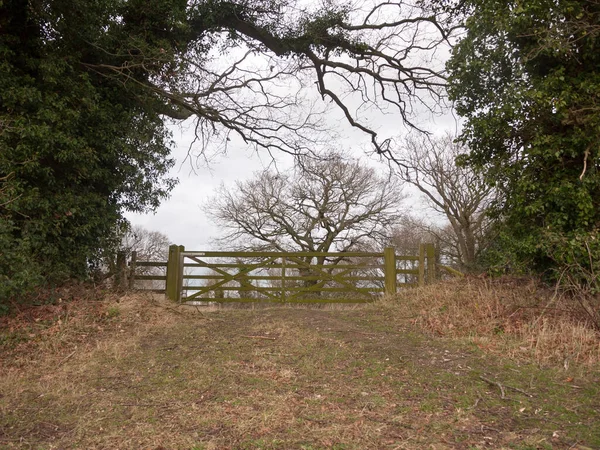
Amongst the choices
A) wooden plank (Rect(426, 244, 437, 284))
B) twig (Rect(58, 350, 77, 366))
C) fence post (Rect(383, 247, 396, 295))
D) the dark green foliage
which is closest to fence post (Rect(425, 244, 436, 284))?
wooden plank (Rect(426, 244, 437, 284))

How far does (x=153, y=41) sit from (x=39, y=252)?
16.8ft

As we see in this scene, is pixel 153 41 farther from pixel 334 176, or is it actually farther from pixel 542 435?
pixel 334 176

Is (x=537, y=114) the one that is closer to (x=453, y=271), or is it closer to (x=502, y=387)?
(x=453, y=271)

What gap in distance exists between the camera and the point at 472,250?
69.3 feet

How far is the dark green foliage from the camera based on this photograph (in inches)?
336

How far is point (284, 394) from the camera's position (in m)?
5.04

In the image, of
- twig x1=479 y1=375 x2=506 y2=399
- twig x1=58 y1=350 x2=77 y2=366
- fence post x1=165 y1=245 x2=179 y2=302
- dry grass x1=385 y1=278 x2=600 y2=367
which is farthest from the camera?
fence post x1=165 y1=245 x2=179 y2=302

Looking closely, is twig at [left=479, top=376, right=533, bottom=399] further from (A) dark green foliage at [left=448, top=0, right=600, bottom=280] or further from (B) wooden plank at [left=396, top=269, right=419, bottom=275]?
(B) wooden plank at [left=396, top=269, right=419, bottom=275]

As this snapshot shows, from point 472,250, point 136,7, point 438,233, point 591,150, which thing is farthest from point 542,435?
point 438,233

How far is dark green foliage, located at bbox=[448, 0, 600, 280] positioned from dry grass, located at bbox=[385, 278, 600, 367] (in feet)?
3.56

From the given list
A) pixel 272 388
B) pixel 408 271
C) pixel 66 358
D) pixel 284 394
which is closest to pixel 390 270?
pixel 408 271

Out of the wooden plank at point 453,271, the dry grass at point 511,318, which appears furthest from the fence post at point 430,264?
the dry grass at point 511,318

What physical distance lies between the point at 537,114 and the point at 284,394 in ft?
25.2

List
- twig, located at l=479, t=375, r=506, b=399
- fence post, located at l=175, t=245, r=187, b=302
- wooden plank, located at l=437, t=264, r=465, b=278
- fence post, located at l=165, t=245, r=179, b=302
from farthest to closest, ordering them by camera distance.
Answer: fence post, located at l=175, t=245, r=187, b=302 → fence post, located at l=165, t=245, r=179, b=302 → wooden plank, located at l=437, t=264, r=465, b=278 → twig, located at l=479, t=375, r=506, b=399
